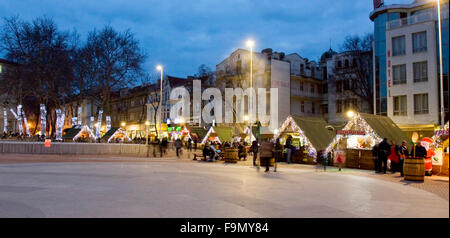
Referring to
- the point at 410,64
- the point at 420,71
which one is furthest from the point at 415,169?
the point at 410,64

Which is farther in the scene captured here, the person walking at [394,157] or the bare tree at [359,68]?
the bare tree at [359,68]

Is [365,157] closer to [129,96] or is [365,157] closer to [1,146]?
[1,146]

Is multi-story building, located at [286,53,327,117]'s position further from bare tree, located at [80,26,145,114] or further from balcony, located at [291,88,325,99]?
bare tree, located at [80,26,145,114]

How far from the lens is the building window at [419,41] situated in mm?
34031

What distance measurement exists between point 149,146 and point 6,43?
17.0 meters

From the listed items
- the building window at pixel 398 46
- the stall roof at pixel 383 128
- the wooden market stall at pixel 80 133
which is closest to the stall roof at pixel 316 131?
the stall roof at pixel 383 128

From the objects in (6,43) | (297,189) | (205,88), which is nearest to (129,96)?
(205,88)

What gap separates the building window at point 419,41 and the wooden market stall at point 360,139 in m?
16.1

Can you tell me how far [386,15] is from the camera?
37469 millimetres

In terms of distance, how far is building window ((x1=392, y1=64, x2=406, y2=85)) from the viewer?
3556 cm

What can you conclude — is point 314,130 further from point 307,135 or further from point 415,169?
point 415,169

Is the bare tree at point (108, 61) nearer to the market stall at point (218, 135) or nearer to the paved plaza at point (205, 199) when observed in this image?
the market stall at point (218, 135)

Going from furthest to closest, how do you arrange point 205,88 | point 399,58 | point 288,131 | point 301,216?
point 205,88
point 399,58
point 288,131
point 301,216
